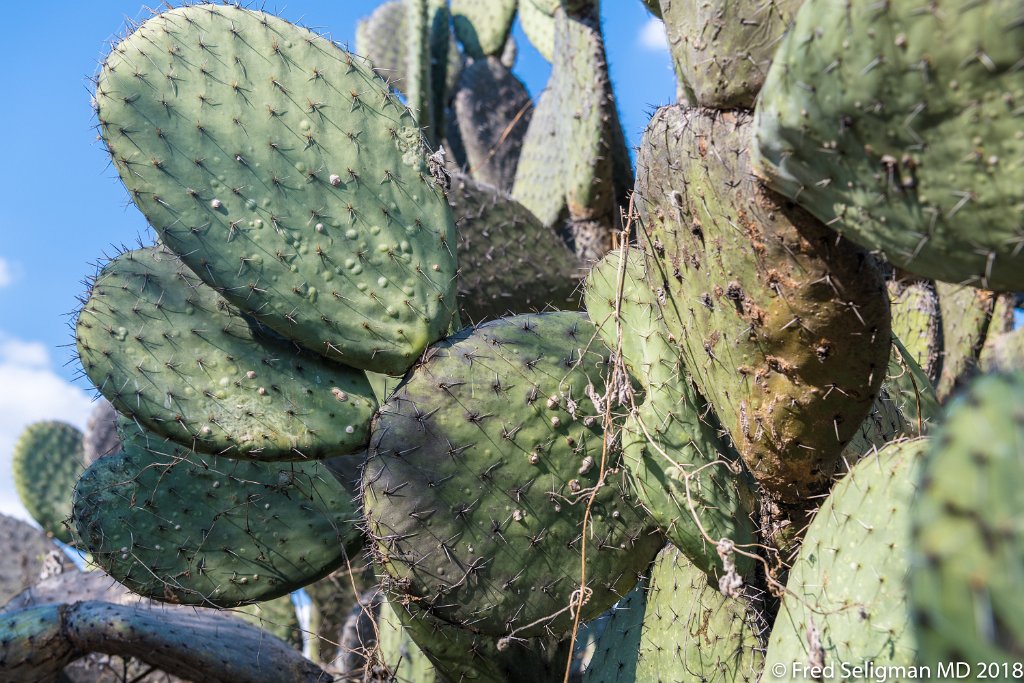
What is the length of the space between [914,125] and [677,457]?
691 millimetres

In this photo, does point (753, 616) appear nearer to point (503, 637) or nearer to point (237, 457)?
point (503, 637)

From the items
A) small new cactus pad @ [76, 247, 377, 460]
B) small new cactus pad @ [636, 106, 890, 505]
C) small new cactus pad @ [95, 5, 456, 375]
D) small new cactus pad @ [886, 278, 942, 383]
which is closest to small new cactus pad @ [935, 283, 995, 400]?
small new cactus pad @ [886, 278, 942, 383]

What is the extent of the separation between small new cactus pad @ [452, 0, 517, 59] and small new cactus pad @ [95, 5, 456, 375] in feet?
8.43

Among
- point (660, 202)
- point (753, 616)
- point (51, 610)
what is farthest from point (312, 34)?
point (51, 610)

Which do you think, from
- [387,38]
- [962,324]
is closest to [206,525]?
[962,324]

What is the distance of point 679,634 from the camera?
5.29ft

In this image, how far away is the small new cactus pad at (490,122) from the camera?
12.5 ft

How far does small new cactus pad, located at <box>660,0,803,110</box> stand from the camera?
1.23 metres

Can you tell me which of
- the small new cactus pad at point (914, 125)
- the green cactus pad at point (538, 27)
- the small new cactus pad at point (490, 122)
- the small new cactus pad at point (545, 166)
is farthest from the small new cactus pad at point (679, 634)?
the green cactus pad at point (538, 27)

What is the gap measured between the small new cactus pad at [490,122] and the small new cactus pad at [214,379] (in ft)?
7.03

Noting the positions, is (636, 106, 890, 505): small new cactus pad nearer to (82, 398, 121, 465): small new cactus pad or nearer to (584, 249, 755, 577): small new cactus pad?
(584, 249, 755, 577): small new cactus pad

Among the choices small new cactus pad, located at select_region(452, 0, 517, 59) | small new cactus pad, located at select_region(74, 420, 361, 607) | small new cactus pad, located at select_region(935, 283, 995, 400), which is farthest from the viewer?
small new cactus pad, located at select_region(452, 0, 517, 59)

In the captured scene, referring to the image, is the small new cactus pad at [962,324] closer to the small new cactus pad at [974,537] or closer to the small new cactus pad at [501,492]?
the small new cactus pad at [501,492]

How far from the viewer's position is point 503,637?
164cm
